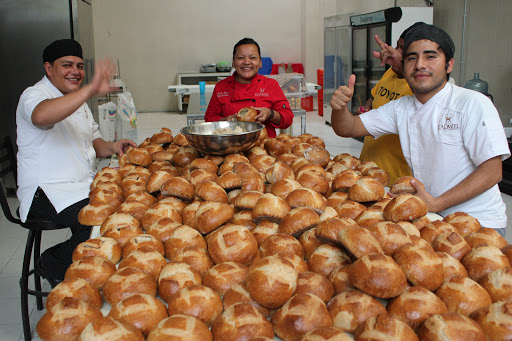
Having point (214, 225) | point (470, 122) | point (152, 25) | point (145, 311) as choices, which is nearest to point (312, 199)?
point (214, 225)

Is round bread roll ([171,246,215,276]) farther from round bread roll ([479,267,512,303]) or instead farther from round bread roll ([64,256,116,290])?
round bread roll ([479,267,512,303])

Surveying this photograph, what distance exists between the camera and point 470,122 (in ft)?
6.39

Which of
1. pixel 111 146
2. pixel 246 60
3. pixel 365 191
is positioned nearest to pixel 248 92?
pixel 246 60

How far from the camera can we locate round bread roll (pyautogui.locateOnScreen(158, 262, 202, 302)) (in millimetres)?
1083

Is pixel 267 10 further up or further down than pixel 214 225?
further up

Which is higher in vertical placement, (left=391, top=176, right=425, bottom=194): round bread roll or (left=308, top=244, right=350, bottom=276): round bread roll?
(left=391, top=176, right=425, bottom=194): round bread roll

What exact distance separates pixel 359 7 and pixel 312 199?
9195 millimetres

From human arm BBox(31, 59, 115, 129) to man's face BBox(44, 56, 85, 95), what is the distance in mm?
461

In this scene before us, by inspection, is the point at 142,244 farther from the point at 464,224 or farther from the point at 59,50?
the point at 59,50

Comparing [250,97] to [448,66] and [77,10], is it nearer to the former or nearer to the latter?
[448,66]

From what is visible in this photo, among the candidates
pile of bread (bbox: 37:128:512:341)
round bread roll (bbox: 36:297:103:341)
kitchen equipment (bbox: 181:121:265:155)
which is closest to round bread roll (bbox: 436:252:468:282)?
pile of bread (bbox: 37:128:512:341)

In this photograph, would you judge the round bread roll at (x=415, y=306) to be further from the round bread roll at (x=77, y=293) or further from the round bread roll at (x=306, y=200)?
the round bread roll at (x=77, y=293)

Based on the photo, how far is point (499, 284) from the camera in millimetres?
1041

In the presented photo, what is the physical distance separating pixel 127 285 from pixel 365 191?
2.97ft
